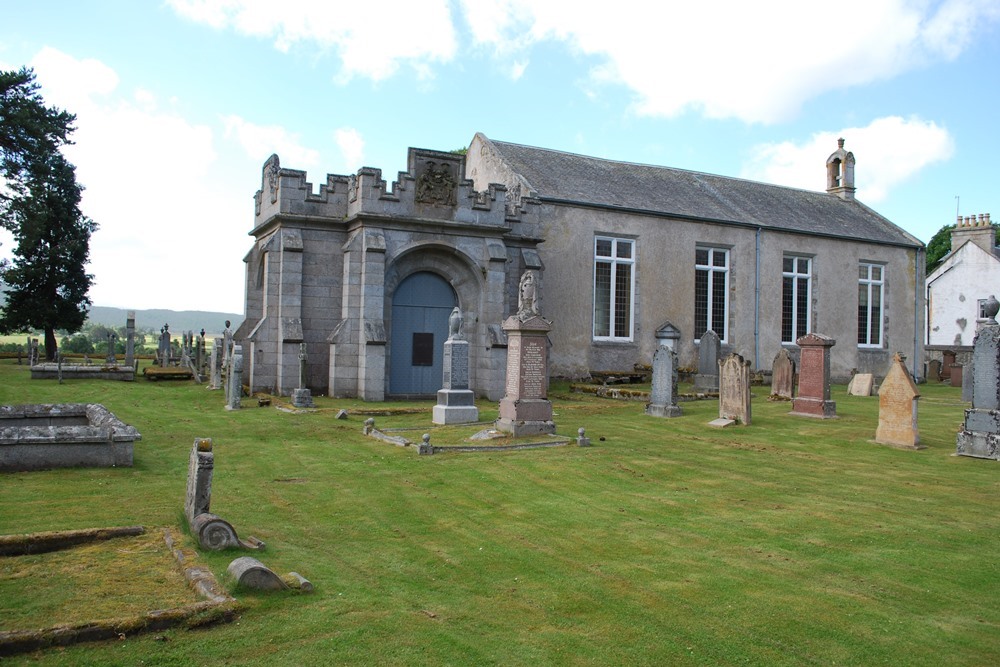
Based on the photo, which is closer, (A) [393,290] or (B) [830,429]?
(B) [830,429]

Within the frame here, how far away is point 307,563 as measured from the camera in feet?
21.7

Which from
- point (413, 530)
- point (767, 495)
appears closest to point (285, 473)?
point (413, 530)

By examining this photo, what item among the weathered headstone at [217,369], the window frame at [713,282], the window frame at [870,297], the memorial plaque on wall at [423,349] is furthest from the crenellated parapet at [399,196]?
the window frame at [870,297]

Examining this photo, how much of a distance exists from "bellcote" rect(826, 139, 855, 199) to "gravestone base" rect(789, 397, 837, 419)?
78.1 feet

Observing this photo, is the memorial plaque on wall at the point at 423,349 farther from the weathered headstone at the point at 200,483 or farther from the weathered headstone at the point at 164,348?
the weathered headstone at the point at 164,348

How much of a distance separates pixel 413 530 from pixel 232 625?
3076 mm

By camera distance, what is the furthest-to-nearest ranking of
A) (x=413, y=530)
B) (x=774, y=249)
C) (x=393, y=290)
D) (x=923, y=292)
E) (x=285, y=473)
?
(x=923, y=292) < (x=774, y=249) < (x=393, y=290) < (x=285, y=473) < (x=413, y=530)

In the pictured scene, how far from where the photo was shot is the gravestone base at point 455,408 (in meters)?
16.2

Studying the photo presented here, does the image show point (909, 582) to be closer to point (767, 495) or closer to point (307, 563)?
point (767, 495)

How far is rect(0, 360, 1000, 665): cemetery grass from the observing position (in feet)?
16.8

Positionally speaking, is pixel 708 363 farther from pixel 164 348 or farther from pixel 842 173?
pixel 164 348

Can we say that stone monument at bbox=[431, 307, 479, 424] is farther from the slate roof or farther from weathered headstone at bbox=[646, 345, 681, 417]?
the slate roof

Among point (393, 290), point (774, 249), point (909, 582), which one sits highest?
point (774, 249)

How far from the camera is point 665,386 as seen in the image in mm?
18359
